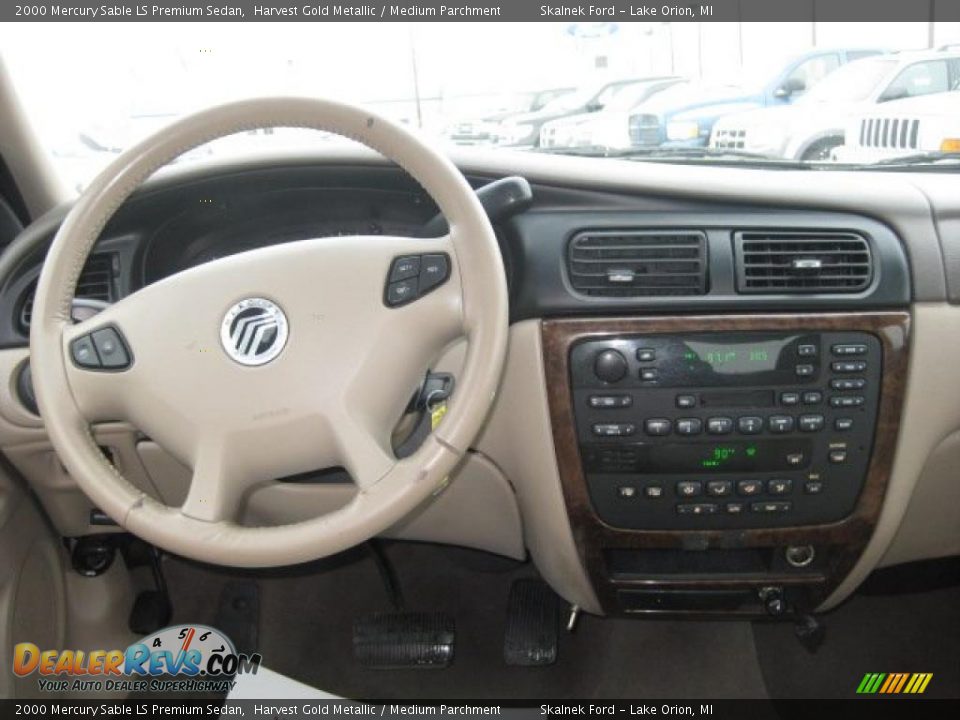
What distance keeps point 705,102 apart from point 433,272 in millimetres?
971

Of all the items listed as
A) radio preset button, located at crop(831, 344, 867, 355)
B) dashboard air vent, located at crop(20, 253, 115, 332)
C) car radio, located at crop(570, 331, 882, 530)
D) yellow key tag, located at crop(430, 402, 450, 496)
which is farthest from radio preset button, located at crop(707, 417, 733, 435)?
dashboard air vent, located at crop(20, 253, 115, 332)

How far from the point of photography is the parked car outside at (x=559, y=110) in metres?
1.77

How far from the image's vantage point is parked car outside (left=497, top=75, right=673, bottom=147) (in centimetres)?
177

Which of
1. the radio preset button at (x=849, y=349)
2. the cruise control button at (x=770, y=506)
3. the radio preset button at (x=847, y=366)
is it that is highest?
the radio preset button at (x=849, y=349)

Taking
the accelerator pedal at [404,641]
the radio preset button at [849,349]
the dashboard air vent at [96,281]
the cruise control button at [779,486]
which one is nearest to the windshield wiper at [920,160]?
the radio preset button at [849,349]

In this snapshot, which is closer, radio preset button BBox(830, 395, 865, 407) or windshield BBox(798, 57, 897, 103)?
radio preset button BBox(830, 395, 865, 407)

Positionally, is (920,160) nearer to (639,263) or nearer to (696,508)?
(639,263)

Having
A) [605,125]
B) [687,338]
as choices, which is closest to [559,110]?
[605,125]

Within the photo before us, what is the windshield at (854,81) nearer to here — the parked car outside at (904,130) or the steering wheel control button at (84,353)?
the parked car outside at (904,130)

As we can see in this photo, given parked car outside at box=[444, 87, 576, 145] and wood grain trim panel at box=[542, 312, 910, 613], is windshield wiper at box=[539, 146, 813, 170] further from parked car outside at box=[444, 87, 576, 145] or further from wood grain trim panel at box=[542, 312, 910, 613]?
wood grain trim panel at box=[542, 312, 910, 613]

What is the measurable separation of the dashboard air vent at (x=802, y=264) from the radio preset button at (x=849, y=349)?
3.8 inches

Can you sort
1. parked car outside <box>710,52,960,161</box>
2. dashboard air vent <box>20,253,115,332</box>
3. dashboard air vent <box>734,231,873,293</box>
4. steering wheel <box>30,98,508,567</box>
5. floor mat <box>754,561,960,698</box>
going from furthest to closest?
floor mat <box>754,561,960,698</box>
parked car outside <box>710,52,960,161</box>
dashboard air vent <box>20,253,115,332</box>
dashboard air vent <box>734,231,873,293</box>
steering wheel <box>30,98,508,567</box>

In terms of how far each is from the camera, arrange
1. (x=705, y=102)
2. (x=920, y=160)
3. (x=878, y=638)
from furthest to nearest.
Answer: (x=878, y=638)
(x=705, y=102)
(x=920, y=160)

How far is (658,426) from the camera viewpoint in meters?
1.47
